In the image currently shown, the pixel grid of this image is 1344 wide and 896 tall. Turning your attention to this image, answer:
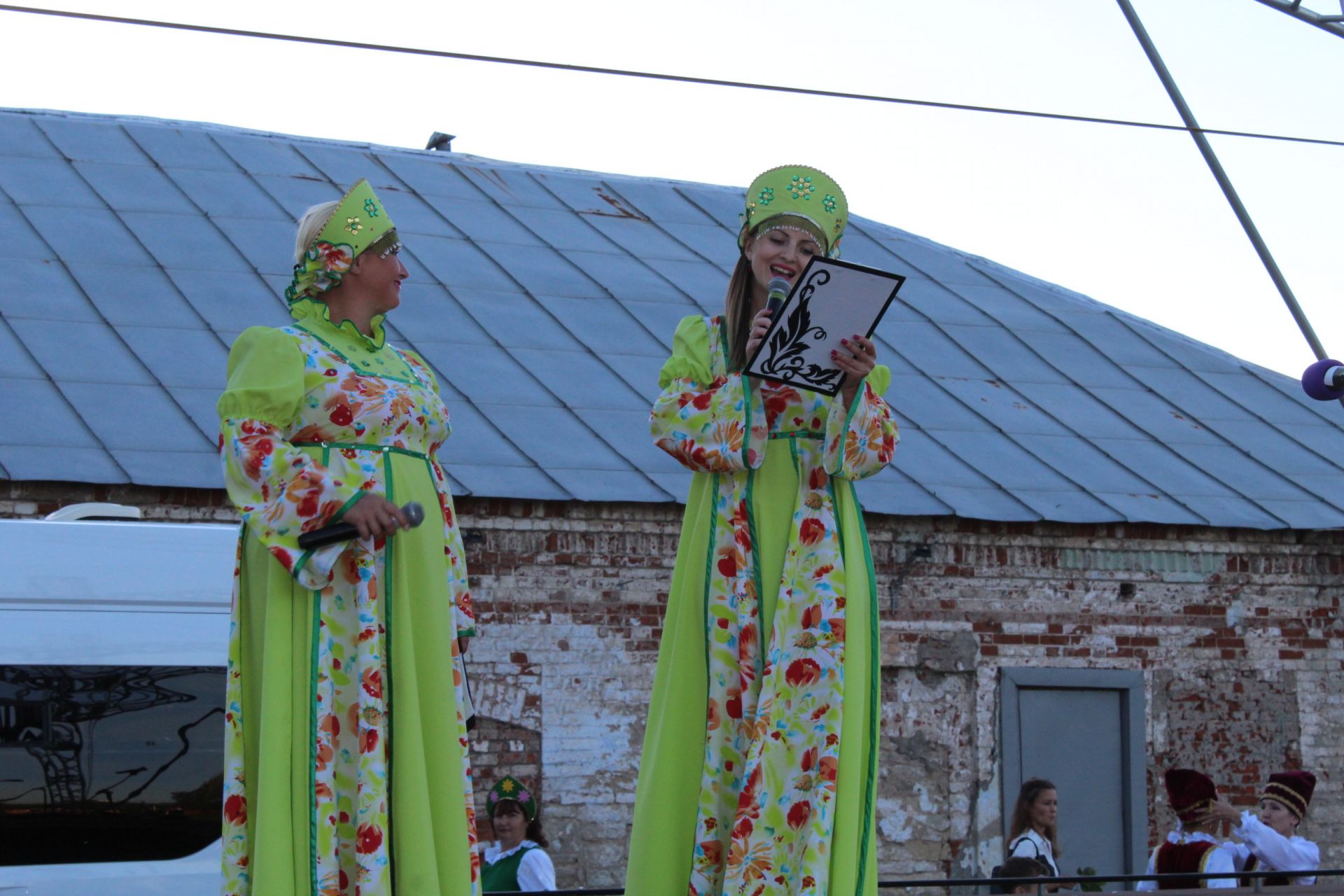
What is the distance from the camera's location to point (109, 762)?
448cm

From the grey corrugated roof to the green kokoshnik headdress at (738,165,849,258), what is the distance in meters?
5.08

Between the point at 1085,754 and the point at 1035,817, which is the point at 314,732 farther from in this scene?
the point at 1085,754

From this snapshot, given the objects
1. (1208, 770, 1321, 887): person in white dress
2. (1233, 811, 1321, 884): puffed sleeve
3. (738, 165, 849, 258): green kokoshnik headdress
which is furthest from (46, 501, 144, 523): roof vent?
(1233, 811, 1321, 884): puffed sleeve

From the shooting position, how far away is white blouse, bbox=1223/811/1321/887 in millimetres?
7453

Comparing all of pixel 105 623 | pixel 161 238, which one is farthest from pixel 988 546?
pixel 105 623

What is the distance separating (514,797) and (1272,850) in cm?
344

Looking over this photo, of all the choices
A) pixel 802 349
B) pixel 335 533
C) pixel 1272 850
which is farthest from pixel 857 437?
pixel 1272 850

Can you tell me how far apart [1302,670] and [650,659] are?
4340 millimetres

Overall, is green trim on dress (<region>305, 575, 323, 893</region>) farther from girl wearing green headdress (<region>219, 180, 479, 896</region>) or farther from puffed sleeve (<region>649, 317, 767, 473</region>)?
puffed sleeve (<region>649, 317, 767, 473</region>)

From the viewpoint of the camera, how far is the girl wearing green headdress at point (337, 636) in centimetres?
334

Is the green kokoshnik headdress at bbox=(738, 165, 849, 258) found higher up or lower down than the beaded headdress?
higher up

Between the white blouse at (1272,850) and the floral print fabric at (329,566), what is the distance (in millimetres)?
5132

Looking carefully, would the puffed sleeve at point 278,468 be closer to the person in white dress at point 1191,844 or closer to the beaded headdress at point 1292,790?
the person in white dress at point 1191,844

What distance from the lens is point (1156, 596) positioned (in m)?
10.5
